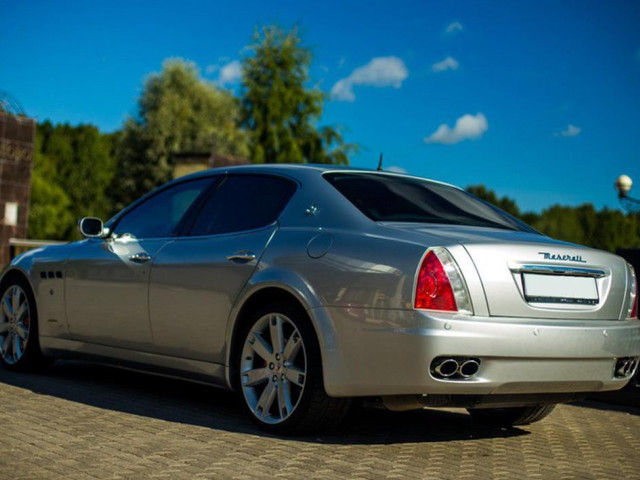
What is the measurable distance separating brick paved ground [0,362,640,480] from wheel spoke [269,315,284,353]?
0.49 m

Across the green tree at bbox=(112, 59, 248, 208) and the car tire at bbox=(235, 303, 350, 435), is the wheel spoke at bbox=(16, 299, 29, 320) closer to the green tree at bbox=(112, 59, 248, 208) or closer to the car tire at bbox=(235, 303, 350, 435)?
the car tire at bbox=(235, 303, 350, 435)

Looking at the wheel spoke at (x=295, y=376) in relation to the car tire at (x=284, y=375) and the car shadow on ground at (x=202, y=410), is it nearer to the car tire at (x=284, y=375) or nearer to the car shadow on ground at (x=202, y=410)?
the car tire at (x=284, y=375)

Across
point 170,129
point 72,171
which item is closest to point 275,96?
point 170,129

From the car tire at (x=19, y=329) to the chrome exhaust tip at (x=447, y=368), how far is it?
3951 mm

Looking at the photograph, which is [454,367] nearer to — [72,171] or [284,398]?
[284,398]

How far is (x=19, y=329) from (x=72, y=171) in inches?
3167

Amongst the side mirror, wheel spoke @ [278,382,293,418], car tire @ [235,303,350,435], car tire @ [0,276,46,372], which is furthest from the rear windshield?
car tire @ [0,276,46,372]

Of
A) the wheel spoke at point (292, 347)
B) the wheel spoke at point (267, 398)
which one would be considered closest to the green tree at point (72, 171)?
the wheel spoke at point (267, 398)

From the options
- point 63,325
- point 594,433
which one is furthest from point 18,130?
point 594,433

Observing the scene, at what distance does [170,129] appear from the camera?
6103cm

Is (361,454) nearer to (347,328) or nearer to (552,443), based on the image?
(347,328)

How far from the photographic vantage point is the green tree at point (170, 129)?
60.2 m

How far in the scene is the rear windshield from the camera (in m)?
5.25

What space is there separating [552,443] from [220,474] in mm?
2199
